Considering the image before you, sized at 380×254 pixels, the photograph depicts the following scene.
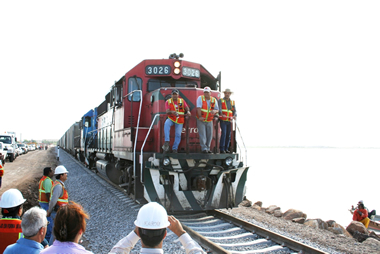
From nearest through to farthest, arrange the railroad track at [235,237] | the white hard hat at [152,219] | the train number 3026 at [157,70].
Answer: the white hard hat at [152,219] → the railroad track at [235,237] → the train number 3026 at [157,70]

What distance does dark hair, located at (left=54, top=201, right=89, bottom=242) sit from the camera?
2.01m

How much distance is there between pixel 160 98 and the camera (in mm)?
7117

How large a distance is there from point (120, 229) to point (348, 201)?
21433mm

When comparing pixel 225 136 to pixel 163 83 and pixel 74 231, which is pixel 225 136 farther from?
pixel 74 231

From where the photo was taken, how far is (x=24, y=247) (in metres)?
2.25

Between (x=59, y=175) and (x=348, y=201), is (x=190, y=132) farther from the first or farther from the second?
(x=348, y=201)

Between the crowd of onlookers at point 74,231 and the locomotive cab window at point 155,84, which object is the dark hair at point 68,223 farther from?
the locomotive cab window at point 155,84

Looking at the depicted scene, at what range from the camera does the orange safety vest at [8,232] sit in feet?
9.44

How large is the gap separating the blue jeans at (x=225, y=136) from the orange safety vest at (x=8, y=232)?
4.95 meters

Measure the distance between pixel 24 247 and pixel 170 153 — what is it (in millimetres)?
4288

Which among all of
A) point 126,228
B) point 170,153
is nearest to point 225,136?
point 170,153

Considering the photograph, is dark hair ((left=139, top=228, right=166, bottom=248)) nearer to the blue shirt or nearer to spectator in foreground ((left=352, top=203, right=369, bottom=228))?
the blue shirt

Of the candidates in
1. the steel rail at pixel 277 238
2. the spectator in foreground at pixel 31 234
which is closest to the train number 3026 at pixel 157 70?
the steel rail at pixel 277 238

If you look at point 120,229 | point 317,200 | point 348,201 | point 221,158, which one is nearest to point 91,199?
point 120,229
